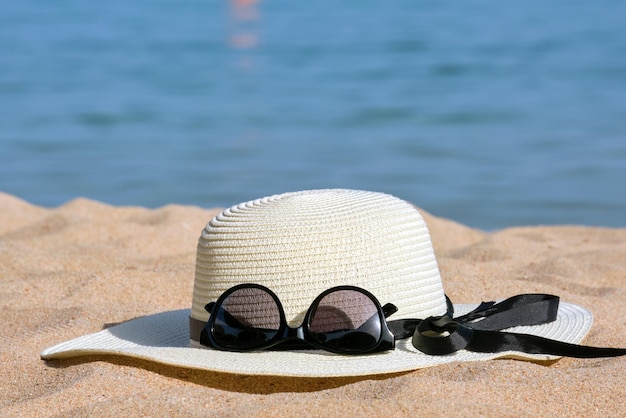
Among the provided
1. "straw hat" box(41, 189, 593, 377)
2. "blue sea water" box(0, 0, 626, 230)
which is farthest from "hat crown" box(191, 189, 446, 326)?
"blue sea water" box(0, 0, 626, 230)

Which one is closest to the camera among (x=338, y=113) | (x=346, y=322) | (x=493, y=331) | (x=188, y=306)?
(x=346, y=322)

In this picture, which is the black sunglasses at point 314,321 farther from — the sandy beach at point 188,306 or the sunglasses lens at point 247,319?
the sandy beach at point 188,306

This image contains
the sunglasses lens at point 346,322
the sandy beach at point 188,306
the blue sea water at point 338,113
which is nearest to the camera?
the sandy beach at point 188,306

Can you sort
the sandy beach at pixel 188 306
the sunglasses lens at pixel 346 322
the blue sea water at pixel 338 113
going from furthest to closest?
the blue sea water at pixel 338 113 < the sunglasses lens at pixel 346 322 < the sandy beach at pixel 188 306

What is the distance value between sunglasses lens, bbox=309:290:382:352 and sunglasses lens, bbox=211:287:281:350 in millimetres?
123

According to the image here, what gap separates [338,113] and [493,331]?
31.5 ft

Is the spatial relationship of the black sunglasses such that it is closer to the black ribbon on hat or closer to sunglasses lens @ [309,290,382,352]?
sunglasses lens @ [309,290,382,352]

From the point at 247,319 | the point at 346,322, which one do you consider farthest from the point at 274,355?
the point at 346,322

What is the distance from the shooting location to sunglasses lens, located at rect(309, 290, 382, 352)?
Result: 2.84 metres

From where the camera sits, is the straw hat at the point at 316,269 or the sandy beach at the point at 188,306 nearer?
the sandy beach at the point at 188,306

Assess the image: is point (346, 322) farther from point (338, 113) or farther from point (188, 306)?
point (338, 113)

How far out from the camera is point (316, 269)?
292cm

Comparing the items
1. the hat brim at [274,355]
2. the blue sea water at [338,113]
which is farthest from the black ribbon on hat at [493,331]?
the blue sea water at [338,113]

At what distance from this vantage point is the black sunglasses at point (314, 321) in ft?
9.32
